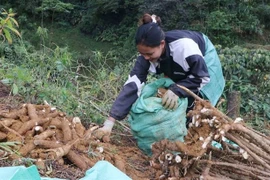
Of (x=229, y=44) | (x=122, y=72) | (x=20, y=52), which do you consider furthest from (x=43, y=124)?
(x=229, y=44)

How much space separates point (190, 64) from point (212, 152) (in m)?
0.58

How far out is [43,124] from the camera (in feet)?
9.26

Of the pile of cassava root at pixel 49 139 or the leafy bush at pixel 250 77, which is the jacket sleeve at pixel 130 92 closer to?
the pile of cassava root at pixel 49 139

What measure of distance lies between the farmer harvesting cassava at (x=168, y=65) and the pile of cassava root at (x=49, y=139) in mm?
198

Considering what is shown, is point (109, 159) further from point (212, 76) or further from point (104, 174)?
point (212, 76)

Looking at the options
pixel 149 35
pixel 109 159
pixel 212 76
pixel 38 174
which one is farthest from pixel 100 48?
pixel 38 174

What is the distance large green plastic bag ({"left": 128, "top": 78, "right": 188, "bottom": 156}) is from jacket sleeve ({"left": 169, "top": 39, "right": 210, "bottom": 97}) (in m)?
0.09

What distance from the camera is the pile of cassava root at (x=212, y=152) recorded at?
2498mm

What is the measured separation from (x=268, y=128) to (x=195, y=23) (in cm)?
624

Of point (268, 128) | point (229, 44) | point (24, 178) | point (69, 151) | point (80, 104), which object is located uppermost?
point (24, 178)

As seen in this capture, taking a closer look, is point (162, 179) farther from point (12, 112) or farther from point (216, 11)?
point (216, 11)

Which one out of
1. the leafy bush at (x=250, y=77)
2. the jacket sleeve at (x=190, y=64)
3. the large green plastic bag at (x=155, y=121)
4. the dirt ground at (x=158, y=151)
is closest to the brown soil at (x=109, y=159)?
the dirt ground at (x=158, y=151)

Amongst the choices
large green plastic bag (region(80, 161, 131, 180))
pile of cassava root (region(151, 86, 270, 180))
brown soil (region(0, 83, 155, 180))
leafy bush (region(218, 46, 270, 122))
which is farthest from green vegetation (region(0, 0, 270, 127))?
large green plastic bag (region(80, 161, 131, 180))

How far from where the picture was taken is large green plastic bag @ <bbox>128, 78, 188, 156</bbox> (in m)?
2.94
